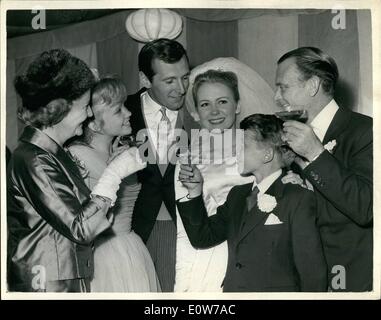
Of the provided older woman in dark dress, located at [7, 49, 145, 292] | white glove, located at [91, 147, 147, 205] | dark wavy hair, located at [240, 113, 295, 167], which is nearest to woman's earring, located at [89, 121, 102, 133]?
older woman in dark dress, located at [7, 49, 145, 292]

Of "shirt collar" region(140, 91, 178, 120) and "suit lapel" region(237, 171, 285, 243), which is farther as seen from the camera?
"shirt collar" region(140, 91, 178, 120)

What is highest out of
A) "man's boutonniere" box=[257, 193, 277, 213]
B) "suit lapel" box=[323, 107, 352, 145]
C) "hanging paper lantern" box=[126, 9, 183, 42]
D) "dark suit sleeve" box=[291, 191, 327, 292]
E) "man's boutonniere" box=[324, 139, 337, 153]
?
"hanging paper lantern" box=[126, 9, 183, 42]

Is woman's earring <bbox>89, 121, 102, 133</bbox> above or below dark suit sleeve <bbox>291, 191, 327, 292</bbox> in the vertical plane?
above

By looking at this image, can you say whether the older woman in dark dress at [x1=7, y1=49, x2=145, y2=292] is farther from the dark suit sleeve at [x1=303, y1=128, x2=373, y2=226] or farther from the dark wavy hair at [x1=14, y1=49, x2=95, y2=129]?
the dark suit sleeve at [x1=303, y1=128, x2=373, y2=226]

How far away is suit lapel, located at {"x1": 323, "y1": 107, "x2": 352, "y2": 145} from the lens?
109 inches

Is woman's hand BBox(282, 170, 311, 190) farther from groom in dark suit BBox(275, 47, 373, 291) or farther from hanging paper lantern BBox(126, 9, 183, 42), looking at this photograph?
hanging paper lantern BBox(126, 9, 183, 42)

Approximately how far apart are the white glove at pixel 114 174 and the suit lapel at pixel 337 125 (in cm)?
78

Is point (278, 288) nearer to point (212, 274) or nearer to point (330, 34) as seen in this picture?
point (212, 274)

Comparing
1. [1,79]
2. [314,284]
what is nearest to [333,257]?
[314,284]

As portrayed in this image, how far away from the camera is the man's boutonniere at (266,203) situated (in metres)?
2.71

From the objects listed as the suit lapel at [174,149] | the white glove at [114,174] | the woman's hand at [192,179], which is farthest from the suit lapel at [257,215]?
the white glove at [114,174]

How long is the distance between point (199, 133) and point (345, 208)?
67 centimetres

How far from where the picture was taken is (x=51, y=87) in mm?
2779

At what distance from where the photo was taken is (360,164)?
9.11 ft
